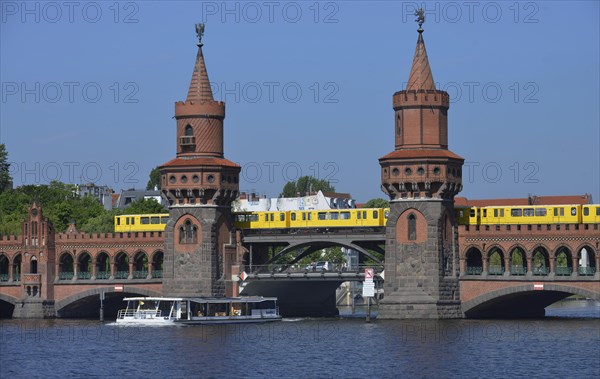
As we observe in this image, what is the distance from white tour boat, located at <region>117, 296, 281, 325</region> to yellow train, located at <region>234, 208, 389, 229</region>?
8.18 m

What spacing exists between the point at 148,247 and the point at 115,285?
4400 mm

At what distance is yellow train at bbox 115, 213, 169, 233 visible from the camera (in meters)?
145

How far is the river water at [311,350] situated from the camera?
95.8 metres

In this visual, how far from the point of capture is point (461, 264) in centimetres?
13300

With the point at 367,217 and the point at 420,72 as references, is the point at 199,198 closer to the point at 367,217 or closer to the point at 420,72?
the point at 367,217

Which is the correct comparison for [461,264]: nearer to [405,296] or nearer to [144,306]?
[405,296]

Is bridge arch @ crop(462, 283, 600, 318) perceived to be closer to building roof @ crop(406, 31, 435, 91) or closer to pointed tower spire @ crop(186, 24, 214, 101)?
building roof @ crop(406, 31, 435, 91)

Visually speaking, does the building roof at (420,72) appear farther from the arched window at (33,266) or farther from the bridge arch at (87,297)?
the arched window at (33,266)

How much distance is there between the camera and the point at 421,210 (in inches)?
5148

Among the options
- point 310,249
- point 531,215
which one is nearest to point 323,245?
point 310,249

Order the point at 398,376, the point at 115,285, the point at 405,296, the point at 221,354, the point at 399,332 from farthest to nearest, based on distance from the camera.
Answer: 1. the point at 115,285
2. the point at 405,296
3. the point at 399,332
4. the point at 221,354
5. the point at 398,376

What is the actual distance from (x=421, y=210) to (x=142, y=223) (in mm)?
28861

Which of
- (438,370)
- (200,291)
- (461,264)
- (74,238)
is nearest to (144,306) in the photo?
(200,291)

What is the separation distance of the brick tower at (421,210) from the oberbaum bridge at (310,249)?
0.26 feet
